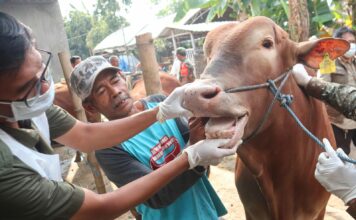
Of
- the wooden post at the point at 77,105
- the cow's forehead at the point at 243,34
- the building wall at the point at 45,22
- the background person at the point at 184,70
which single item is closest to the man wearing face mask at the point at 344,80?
the cow's forehead at the point at 243,34

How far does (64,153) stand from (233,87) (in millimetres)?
7319

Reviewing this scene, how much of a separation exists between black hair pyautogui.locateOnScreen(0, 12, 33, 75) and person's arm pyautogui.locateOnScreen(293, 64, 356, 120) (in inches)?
65.5

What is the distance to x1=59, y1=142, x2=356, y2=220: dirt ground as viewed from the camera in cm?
424

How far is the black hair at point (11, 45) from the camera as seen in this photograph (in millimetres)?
1465

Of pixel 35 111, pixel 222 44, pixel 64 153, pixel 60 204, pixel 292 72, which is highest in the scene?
pixel 222 44

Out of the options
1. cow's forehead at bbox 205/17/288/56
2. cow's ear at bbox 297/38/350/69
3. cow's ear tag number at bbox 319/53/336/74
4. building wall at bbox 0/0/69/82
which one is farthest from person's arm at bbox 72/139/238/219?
building wall at bbox 0/0/69/82

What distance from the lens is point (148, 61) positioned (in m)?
3.68

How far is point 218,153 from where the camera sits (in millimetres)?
1694

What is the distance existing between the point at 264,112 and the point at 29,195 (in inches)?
50.1

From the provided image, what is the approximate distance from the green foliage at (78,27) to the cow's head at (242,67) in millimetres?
37750

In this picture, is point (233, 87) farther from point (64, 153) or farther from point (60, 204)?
point (64, 153)

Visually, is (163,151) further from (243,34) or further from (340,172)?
(340,172)

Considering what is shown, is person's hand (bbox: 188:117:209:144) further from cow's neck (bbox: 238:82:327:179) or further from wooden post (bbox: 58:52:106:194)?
wooden post (bbox: 58:52:106:194)

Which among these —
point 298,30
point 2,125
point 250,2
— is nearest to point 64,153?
point 250,2
